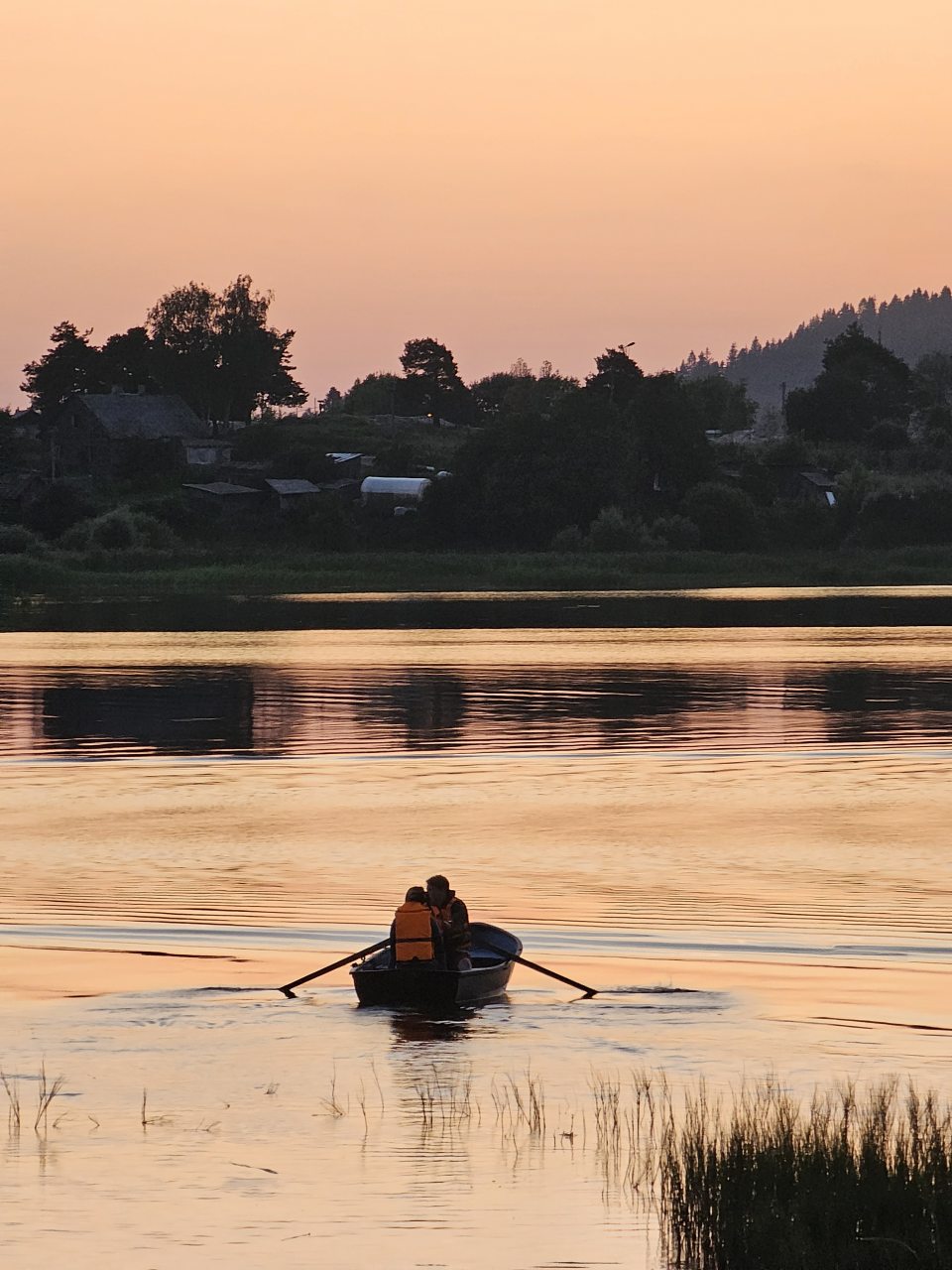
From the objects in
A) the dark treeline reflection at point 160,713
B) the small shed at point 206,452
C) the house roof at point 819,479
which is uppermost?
the small shed at point 206,452

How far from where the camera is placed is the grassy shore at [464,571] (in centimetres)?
14550

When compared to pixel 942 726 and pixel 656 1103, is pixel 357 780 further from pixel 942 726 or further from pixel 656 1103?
pixel 656 1103

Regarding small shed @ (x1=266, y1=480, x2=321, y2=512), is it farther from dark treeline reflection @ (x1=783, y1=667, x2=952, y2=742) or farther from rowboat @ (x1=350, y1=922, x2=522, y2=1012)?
rowboat @ (x1=350, y1=922, x2=522, y2=1012)

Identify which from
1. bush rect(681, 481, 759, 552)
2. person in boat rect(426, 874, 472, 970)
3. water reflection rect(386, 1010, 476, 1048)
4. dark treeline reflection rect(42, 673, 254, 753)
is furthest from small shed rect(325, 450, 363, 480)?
water reflection rect(386, 1010, 476, 1048)

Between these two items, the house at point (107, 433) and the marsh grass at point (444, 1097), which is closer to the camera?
the marsh grass at point (444, 1097)

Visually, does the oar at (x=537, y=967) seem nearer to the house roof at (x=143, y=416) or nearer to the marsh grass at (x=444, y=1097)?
the marsh grass at (x=444, y=1097)

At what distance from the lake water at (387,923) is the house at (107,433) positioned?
4947 inches

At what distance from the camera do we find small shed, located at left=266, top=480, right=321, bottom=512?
170 metres

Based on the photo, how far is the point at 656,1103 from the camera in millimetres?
17844

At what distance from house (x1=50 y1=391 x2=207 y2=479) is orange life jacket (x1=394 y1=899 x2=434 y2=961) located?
543 ft

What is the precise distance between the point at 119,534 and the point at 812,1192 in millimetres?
142219

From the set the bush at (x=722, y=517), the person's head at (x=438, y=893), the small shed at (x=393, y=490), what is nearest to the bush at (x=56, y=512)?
the small shed at (x=393, y=490)

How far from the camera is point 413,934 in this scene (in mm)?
21734

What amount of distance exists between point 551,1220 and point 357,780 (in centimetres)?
2965
